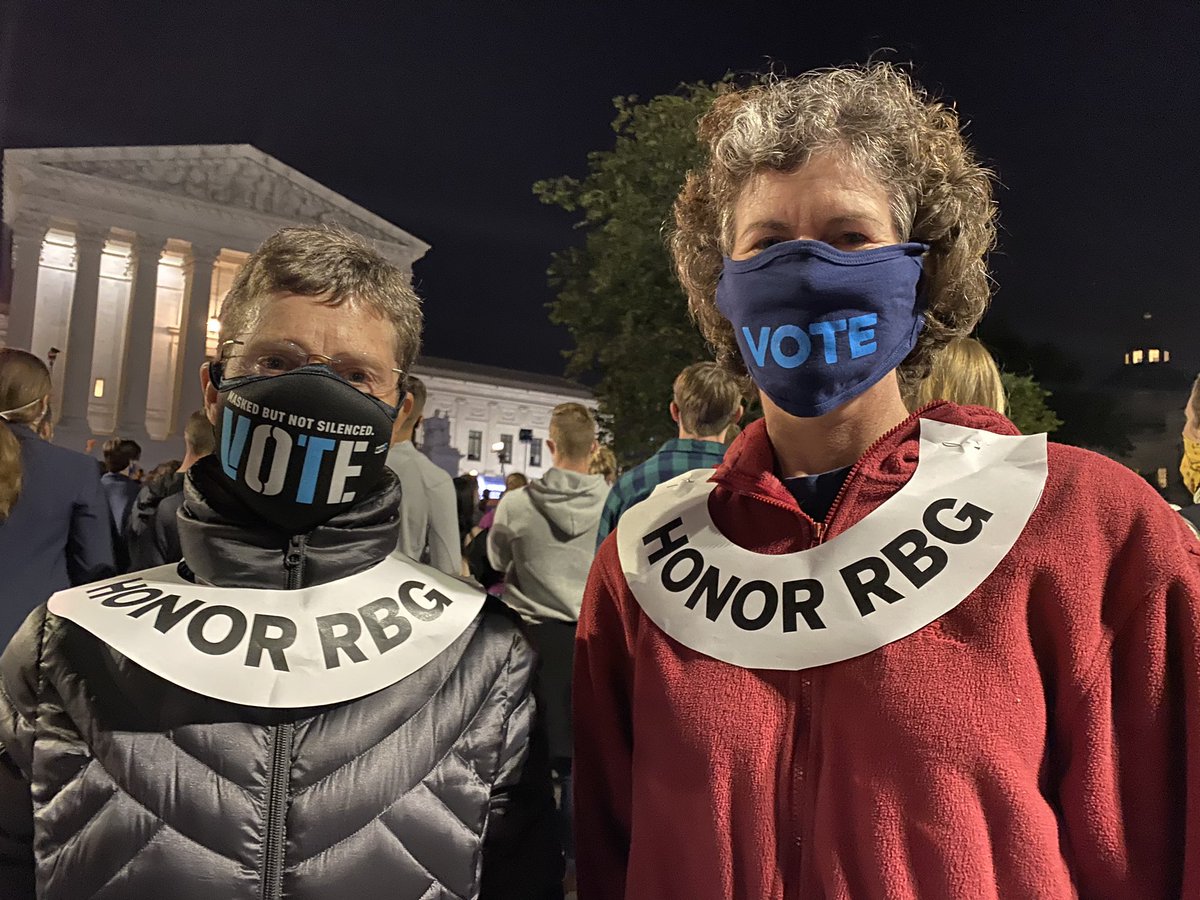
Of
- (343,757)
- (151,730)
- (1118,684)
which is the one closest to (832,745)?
(1118,684)

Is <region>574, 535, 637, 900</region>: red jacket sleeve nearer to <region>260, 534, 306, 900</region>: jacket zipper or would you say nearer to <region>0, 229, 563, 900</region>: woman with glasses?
<region>0, 229, 563, 900</region>: woman with glasses

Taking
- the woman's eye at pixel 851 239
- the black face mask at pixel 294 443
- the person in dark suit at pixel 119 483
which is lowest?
the person in dark suit at pixel 119 483

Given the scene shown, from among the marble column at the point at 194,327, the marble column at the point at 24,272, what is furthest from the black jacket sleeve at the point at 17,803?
the marble column at the point at 24,272

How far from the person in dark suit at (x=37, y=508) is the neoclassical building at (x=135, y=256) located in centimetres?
3589

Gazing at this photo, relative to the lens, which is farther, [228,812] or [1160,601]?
[228,812]

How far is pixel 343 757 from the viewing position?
165 centimetres

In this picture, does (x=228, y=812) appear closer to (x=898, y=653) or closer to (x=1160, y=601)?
(x=898, y=653)

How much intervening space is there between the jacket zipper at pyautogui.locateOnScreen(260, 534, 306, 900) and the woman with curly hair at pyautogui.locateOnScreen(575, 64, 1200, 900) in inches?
22.4

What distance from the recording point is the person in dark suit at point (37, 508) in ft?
13.2

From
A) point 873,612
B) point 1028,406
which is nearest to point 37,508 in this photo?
point 873,612

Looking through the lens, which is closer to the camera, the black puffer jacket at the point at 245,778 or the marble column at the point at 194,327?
the black puffer jacket at the point at 245,778

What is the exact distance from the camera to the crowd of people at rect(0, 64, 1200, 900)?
4.67ft

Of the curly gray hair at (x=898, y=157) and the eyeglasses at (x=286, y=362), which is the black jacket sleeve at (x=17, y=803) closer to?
the eyeglasses at (x=286, y=362)

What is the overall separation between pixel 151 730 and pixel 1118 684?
156 centimetres
